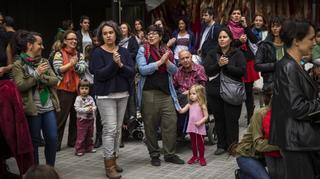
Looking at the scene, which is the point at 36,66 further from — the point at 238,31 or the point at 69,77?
the point at 238,31

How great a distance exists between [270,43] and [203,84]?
1092 mm

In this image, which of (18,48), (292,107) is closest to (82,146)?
(18,48)

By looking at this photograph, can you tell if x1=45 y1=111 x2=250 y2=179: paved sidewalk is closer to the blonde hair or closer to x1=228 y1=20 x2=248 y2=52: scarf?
the blonde hair

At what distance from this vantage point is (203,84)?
24.4 feet

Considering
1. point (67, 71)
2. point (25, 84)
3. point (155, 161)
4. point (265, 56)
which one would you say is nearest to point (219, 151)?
point (155, 161)

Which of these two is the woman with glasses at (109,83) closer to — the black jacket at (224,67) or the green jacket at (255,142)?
the black jacket at (224,67)

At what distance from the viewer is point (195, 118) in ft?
23.2

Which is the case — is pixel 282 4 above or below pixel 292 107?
above

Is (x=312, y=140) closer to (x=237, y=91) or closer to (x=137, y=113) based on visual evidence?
(x=237, y=91)

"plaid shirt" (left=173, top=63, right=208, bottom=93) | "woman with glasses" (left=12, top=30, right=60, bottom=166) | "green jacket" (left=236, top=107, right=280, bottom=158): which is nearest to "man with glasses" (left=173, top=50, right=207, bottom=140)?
"plaid shirt" (left=173, top=63, right=208, bottom=93)

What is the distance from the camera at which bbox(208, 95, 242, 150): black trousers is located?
7.28 meters

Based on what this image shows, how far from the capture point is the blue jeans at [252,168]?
515 centimetres

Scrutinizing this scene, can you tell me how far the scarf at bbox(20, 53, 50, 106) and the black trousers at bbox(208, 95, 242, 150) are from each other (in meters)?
2.50

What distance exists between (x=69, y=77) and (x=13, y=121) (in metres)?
2.37
